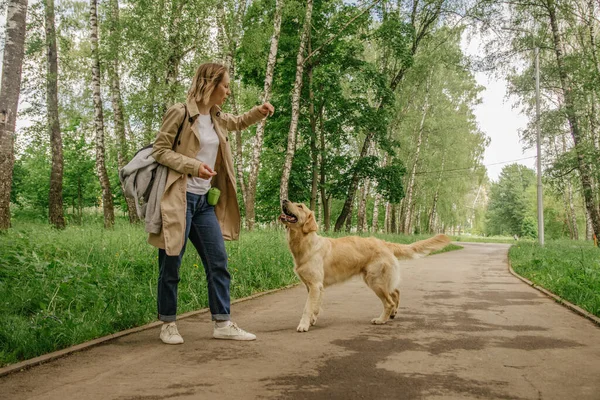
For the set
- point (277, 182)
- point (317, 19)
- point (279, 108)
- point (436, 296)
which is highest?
point (317, 19)

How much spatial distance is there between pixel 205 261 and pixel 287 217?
3.85ft

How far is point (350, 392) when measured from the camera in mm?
3045

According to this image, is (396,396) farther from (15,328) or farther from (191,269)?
(191,269)

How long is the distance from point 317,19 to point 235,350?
2050cm

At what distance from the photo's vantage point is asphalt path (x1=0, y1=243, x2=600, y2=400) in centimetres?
306

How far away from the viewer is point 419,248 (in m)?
6.03

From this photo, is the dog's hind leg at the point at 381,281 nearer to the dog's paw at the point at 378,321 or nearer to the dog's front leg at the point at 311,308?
the dog's paw at the point at 378,321

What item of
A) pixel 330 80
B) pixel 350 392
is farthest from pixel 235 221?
pixel 330 80

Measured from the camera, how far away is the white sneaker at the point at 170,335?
4.26m

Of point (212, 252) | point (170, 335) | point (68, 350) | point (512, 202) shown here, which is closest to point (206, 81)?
point (212, 252)

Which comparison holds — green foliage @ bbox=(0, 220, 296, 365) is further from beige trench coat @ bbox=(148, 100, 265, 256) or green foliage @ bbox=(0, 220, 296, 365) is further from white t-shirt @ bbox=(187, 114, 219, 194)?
white t-shirt @ bbox=(187, 114, 219, 194)

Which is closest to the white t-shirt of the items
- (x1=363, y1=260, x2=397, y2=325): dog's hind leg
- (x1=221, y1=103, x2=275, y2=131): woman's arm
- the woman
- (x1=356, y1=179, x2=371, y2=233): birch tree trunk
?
the woman

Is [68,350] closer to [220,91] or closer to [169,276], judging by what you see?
[169,276]

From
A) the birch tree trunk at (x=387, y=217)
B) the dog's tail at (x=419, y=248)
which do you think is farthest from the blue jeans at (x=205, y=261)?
the birch tree trunk at (x=387, y=217)
